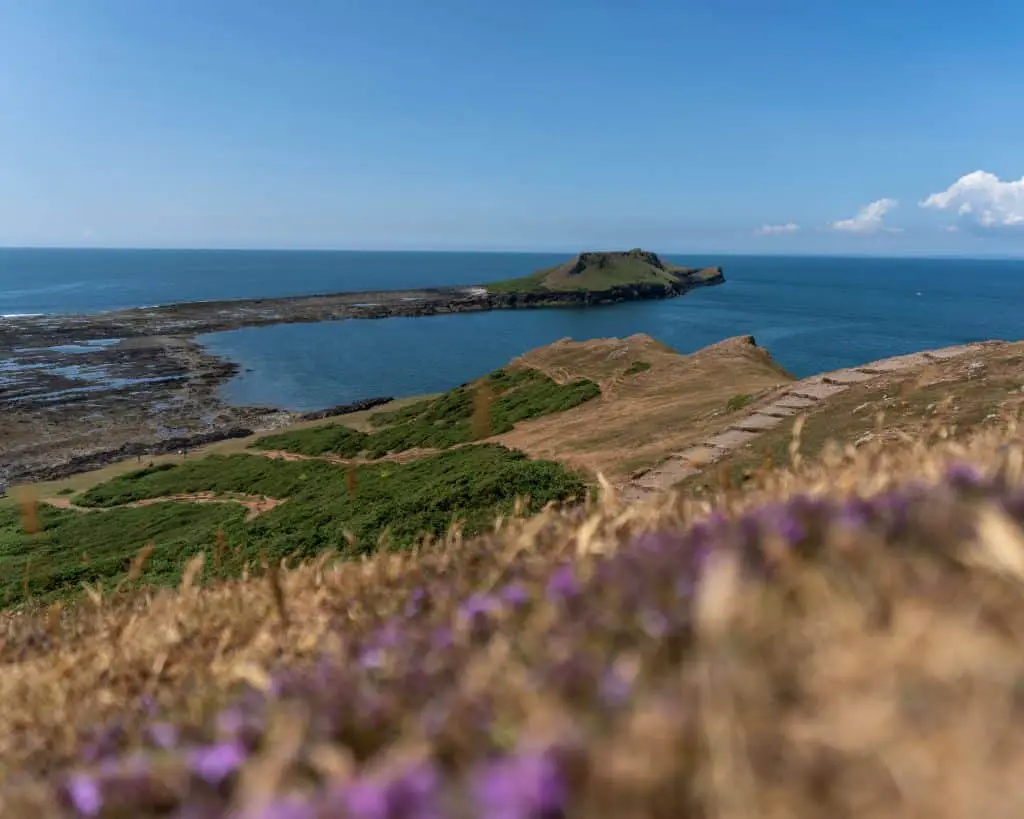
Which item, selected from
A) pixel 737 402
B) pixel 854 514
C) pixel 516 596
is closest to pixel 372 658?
pixel 516 596

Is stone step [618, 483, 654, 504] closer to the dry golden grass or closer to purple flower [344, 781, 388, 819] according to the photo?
the dry golden grass

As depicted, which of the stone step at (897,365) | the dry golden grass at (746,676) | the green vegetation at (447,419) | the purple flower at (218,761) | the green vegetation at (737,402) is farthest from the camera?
the green vegetation at (447,419)

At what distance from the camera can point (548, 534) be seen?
332cm

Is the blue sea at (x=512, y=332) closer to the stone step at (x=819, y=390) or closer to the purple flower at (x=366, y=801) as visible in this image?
the stone step at (x=819, y=390)

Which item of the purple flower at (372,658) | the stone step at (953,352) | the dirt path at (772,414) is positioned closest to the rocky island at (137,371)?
the dirt path at (772,414)

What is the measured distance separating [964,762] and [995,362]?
20.2m

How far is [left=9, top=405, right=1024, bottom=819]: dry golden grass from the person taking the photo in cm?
121

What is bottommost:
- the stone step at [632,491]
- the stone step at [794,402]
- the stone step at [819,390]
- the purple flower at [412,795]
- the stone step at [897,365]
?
the stone step at [632,491]

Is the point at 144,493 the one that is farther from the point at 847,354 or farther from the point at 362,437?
the point at 847,354

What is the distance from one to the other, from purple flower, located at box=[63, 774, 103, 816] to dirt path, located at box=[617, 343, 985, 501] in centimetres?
1045

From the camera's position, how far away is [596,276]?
6467 inches

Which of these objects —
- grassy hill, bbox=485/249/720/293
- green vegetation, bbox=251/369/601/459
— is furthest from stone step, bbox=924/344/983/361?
grassy hill, bbox=485/249/720/293

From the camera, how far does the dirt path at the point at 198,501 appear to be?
2925 centimetres

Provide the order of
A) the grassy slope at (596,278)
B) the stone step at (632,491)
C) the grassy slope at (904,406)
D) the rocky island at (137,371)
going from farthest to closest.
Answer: the grassy slope at (596,278) < the rocky island at (137,371) < the grassy slope at (904,406) < the stone step at (632,491)
